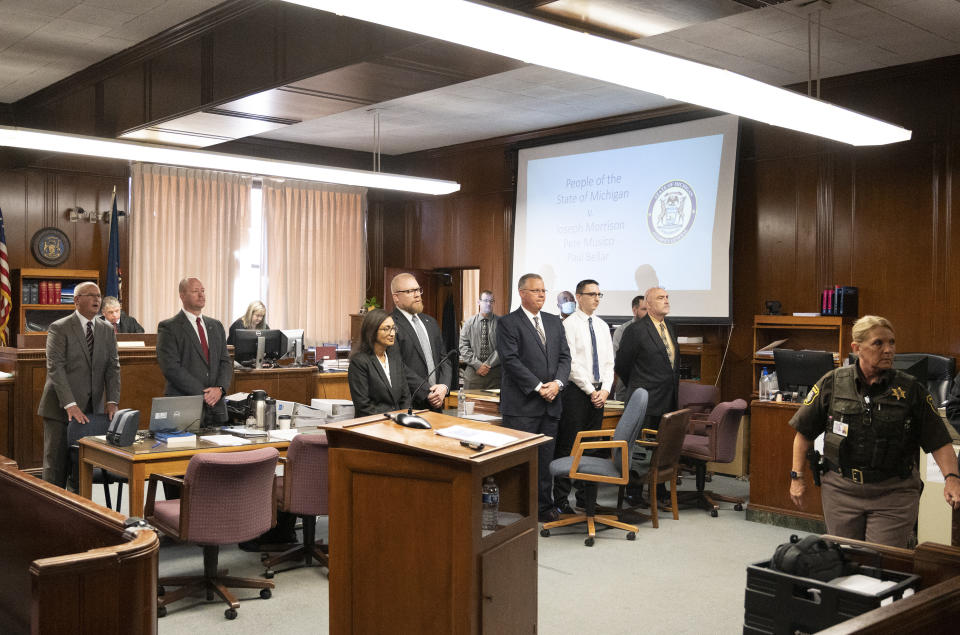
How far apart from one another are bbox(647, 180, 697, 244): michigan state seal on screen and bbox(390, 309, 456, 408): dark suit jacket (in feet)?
12.0

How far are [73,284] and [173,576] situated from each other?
600 centimetres

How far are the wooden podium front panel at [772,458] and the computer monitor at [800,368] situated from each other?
186 mm

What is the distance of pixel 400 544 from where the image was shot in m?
2.79

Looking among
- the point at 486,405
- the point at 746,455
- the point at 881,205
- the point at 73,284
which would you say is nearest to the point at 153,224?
the point at 73,284

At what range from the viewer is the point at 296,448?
4.70 m

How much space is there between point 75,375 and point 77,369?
5 cm

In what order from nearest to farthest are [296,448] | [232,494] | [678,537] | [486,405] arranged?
[232,494] < [296,448] < [678,537] < [486,405]

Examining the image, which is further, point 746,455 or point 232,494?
point 746,455

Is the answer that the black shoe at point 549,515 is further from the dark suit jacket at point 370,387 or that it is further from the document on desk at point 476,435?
the document on desk at point 476,435

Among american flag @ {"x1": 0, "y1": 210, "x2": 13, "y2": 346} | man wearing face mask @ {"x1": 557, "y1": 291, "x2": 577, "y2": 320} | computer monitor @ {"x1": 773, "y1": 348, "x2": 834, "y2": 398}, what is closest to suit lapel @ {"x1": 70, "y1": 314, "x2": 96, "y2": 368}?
american flag @ {"x1": 0, "y1": 210, "x2": 13, "y2": 346}

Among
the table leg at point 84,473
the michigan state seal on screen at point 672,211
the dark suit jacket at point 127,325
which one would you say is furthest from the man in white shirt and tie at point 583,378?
the dark suit jacket at point 127,325

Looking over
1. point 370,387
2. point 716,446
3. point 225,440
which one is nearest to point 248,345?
point 225,440

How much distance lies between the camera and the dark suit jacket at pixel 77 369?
608cm

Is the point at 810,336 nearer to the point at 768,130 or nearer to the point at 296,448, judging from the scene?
the point at 768,130
